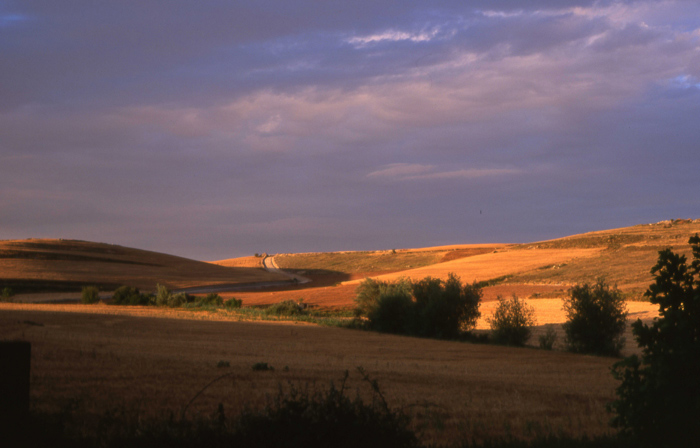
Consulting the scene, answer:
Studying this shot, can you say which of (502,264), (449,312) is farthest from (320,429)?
(502,264)

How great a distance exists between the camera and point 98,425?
8.42 metres

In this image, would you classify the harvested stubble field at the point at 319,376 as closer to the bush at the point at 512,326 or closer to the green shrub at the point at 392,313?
the bush at the point at 512,326

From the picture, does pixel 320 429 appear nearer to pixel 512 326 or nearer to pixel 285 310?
pixel 512 326

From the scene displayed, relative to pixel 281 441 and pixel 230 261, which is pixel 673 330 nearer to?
pixel 281 441

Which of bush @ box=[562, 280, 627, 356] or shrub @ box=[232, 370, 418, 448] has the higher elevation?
shrub @ box=[232, 370, 418, 448]

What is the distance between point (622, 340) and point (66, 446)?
1138 inches

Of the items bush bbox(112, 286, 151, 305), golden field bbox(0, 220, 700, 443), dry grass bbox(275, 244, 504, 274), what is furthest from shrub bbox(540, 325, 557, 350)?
dry grass bbox(275, 244, 504, 274)

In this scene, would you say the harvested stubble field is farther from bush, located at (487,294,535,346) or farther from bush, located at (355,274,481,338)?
bush, located at (355,274,481,338)

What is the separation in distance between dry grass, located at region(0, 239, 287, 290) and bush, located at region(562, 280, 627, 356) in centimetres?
6349

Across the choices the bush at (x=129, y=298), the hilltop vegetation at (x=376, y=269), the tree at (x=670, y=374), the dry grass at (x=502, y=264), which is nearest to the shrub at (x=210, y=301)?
the hilltop vegetation at (x=376, y=269)

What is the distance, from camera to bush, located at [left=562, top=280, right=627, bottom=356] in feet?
→ 98.6

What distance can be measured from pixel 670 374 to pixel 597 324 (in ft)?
80.7

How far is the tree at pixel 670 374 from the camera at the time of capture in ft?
25.0

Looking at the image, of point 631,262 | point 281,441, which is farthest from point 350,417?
point 631,262
